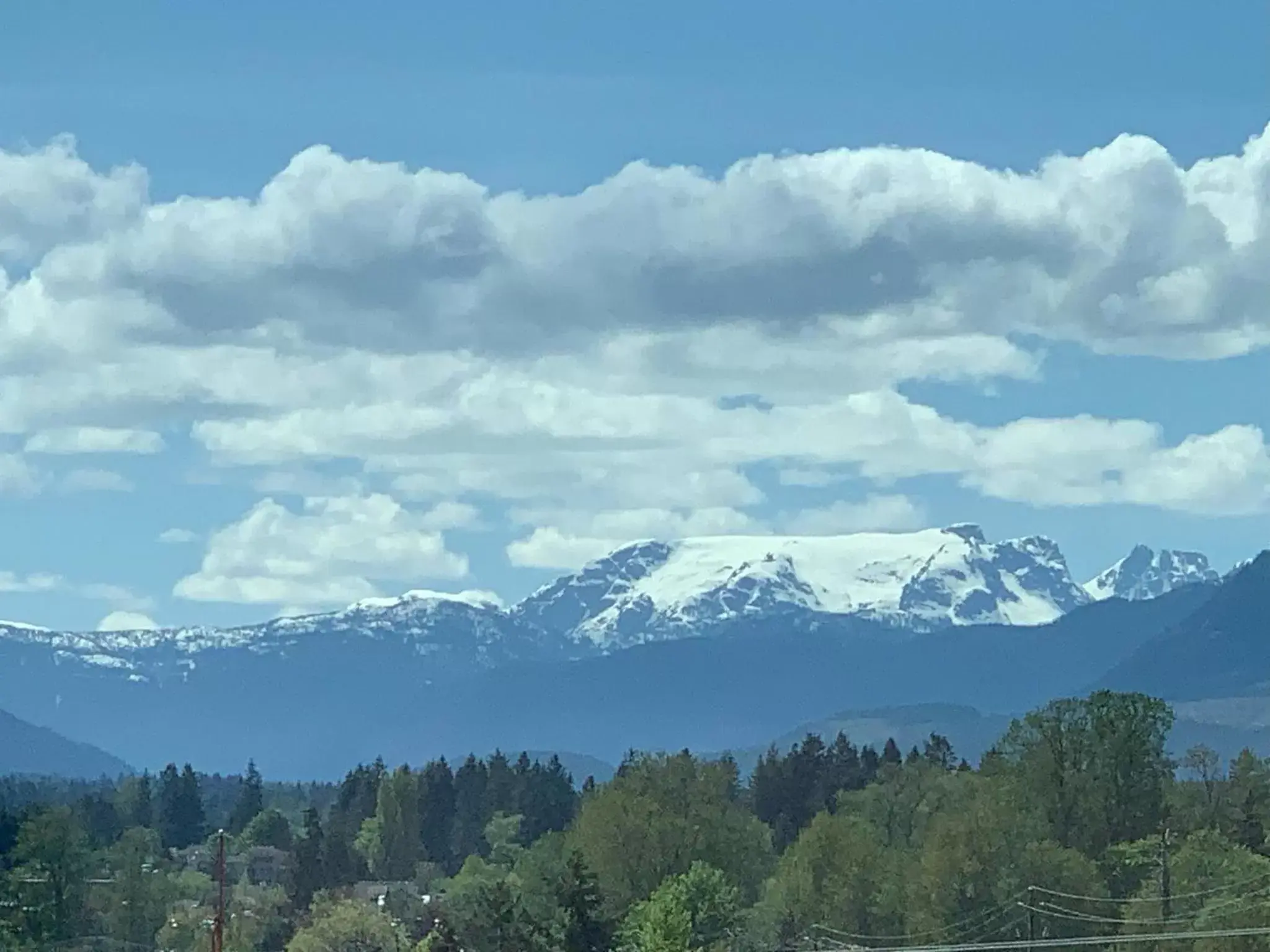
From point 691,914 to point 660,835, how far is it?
15969 mm

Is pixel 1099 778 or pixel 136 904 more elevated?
pixel 1099 778

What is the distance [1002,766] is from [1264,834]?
14493mm

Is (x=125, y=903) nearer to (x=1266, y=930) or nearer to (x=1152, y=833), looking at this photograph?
(x=1152, y=833)

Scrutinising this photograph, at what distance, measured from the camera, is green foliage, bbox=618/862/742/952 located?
110125 millimetres

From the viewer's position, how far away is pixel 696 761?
537 ft

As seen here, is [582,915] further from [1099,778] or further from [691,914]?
[1099,778]

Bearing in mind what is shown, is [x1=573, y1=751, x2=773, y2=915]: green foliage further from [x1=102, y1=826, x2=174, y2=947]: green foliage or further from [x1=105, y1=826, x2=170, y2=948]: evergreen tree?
[x1=102, y1=826, x2=174, y2=947]: green foliage

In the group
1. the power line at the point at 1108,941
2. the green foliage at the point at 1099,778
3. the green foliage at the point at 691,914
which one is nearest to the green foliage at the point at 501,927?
the green foliage at the point at 691,914

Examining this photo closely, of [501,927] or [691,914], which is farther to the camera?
[691,914]

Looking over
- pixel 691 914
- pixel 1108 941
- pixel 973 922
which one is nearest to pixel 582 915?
pixel 691 914

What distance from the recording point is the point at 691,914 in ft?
415

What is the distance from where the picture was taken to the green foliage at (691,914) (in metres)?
110

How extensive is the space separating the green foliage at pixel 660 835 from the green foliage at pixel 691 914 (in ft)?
7.17

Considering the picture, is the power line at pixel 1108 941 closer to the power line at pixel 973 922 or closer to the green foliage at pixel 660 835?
the power line at pixel 973 922
